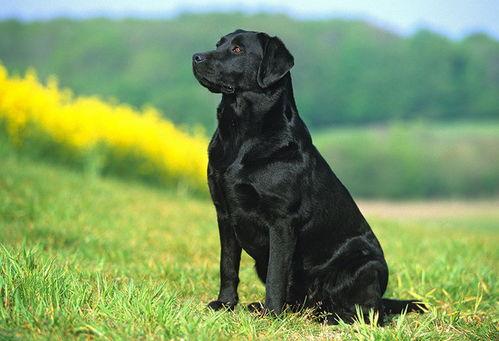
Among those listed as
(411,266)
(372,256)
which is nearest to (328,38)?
(411,266)

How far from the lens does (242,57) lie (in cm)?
318

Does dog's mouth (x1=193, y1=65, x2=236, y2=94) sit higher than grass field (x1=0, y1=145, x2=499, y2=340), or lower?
higher

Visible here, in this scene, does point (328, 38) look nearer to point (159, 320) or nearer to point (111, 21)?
point (111, 21)

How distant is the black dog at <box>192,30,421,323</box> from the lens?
3074 millimetres

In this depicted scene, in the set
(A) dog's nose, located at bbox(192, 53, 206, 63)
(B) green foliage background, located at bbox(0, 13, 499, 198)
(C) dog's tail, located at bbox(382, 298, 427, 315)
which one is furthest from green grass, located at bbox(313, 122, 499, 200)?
(A) dog's nose, located at bbox(192, 53, 206, 63)

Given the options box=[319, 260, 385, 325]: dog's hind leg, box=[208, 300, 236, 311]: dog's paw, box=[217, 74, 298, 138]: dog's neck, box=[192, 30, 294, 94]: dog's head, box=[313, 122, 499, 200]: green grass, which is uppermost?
box=[192, 30, 294, 94]: dog's head

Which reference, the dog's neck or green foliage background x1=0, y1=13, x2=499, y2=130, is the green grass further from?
the dog's neck

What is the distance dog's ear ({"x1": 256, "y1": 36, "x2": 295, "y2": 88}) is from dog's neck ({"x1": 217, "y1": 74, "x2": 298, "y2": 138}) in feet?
0.30

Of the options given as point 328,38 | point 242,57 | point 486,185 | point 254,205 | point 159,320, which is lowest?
point 486,185

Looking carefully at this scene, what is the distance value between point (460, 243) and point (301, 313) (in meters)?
4.72

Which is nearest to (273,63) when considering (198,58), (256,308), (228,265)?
(198,58)

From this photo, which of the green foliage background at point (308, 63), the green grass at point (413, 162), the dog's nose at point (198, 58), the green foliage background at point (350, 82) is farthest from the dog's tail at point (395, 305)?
the green foliage background at point (308, 63)

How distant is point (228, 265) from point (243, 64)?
1.21 m

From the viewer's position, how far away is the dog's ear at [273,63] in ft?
10.2
